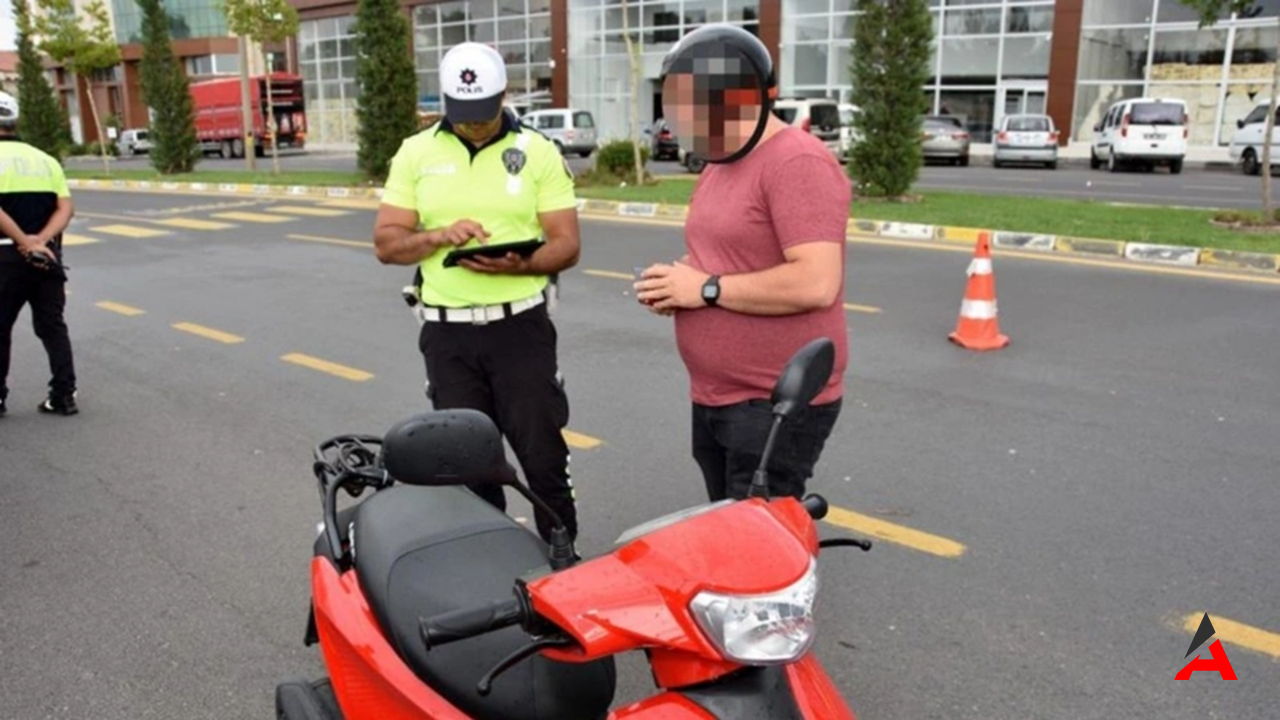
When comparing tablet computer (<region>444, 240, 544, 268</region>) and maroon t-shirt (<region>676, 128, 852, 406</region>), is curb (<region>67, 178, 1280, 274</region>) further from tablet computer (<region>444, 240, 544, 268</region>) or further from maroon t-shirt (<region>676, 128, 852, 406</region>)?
maroon t-shirt (<region>676, 128, 852, 406</region>)

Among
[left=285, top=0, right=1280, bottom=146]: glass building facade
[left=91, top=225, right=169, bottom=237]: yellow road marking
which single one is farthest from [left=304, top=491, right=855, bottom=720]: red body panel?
[left=285, top=0, right=1280, bottom=146]: glass building facade

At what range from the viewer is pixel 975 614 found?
347cm

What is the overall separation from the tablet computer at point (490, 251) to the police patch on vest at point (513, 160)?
0.81ft

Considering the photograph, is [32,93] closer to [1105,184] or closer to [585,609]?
[1105,184]

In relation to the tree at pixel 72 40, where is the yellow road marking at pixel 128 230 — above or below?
Answer: below

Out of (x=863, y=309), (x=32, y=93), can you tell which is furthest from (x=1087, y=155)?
(x=32, y=93)

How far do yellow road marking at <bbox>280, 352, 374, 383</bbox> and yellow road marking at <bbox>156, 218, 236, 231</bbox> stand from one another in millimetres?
8750

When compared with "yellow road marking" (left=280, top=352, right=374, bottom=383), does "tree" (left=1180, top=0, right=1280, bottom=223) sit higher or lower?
higher

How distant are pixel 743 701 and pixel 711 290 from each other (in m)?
1.22

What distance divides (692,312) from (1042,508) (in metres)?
2.39

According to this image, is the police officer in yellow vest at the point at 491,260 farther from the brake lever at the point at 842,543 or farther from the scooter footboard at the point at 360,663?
Answer: the brake lever at the point at 842,543

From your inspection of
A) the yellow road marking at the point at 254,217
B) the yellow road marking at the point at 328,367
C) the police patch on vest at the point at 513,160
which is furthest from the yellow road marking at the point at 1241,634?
the yellow road marking at the point at 254,217

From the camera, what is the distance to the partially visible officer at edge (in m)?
5.68

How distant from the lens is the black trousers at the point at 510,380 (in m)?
3.47
